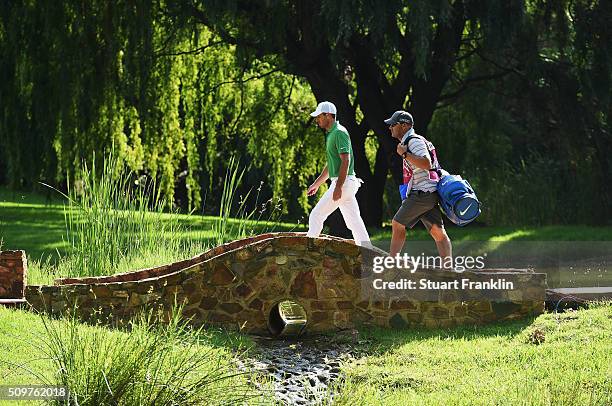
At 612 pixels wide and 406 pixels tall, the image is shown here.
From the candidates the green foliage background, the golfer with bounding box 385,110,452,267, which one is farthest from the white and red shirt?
the green foliage background

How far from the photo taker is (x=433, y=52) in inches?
727

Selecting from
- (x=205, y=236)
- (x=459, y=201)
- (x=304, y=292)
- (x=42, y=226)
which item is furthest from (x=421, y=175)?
(x=42, y=226)

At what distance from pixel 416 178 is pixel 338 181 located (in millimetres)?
772

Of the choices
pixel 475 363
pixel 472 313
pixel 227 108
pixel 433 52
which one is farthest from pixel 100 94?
pixel 475 363

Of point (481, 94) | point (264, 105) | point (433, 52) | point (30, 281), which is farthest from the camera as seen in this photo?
point (481, 94)

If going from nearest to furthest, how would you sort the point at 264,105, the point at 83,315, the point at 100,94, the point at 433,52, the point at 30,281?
the point at 83,315 < the point at 30,281 < the point at 100,94 < the point at 433,52 < the point at 264,105

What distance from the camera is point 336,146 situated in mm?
10828

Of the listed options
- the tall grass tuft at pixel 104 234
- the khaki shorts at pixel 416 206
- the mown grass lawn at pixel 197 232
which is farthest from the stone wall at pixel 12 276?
the mown grass lawn at pixel 197 232

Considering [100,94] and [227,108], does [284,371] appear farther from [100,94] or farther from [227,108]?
[227,108]

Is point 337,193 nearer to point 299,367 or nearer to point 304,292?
point 304,292

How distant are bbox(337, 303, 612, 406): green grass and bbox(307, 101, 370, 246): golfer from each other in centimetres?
105

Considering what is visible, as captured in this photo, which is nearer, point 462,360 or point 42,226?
point 462,360

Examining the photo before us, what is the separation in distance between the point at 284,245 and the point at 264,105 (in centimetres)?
918

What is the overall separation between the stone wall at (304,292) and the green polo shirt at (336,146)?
68 centimetres
